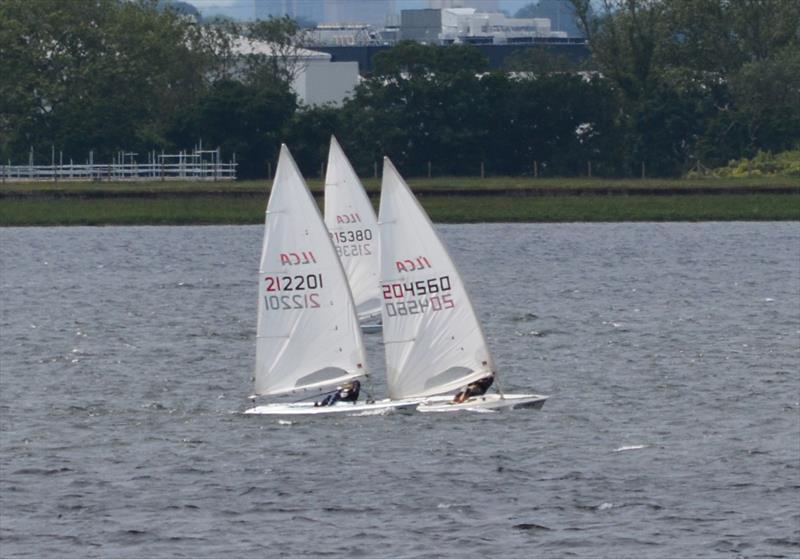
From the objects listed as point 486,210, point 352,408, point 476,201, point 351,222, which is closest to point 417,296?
point 352,408

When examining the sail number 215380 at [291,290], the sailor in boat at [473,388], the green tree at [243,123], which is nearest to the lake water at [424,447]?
the sailor in boat at [473,388]

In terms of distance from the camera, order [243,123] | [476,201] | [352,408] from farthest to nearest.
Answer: [243,123] → [476,201] → [352,408]

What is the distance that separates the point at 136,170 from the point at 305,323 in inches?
3903

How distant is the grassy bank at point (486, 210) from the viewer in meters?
118

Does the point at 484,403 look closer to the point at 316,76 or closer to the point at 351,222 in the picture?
the point at 351,222

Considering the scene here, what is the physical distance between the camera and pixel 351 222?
52906 mm

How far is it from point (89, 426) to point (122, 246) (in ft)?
218

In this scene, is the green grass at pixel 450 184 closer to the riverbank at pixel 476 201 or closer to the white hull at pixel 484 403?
the riverbank at pixel 476 201

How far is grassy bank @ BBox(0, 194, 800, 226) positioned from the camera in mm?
118250


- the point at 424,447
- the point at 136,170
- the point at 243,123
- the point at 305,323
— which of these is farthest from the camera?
the point at 243,123

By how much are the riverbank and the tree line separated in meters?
8.91

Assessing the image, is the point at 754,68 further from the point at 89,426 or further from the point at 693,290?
the point at 89,426

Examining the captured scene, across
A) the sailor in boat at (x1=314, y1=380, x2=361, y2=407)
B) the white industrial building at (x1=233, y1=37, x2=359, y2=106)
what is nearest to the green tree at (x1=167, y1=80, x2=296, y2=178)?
the white industrial building at (x1=233, y1=37, x2=359, y2=106)

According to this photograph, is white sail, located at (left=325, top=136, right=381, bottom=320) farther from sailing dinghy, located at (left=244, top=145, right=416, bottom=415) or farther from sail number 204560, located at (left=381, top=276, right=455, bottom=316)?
sail number 204560, located at (left=381, top=276, right=455, bottom=316)
